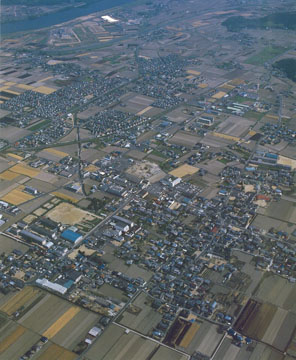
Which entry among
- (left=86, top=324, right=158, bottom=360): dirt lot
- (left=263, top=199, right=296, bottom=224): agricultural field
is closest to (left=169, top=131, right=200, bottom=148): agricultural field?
(left=263, top=199, right=296, bottom=224): agricultural field

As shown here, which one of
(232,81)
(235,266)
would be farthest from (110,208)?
(232,81)

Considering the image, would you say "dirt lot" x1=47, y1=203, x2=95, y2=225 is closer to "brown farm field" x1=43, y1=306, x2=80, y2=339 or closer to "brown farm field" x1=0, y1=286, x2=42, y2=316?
"brown farm field" x1=0, y1=286, x2=42, y2=316

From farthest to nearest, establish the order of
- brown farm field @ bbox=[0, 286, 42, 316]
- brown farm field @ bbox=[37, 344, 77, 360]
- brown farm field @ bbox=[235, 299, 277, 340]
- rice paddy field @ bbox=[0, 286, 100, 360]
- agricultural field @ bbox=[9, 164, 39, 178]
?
agricultural field @ bbox=[9, 164, 39, 178] < brown farm field @ bbox=[0, 286, 42, 316] < brown farm field @ bbox=[235, 299, 277, 340] < rice paddy field @ bbox=[0, 286, 100, 360] < brown farm field @ bbox=[37, 344, 77, 360]

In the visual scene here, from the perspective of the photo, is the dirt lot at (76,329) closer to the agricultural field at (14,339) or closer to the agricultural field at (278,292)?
the agricultural field at (14,339)

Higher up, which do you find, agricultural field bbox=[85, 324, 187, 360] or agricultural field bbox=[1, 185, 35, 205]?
agricultural field bbox=[85, 324, 187, 360]

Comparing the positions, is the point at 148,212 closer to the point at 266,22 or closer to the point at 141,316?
the point at 141,316

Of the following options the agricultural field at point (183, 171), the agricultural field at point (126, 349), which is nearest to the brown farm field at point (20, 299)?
the agricultural field at point (126, 349)
